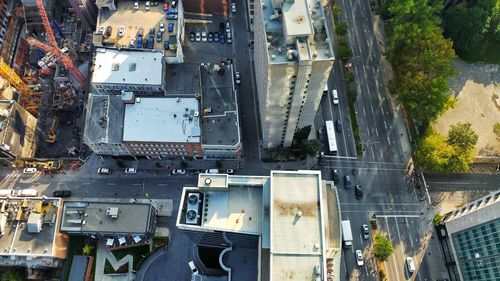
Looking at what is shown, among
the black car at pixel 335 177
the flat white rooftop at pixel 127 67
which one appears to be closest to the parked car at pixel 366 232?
the black car at pixel 335 177

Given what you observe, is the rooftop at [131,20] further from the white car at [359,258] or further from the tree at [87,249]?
the white car at [359,258]

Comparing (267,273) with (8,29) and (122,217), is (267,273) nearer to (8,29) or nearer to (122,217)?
(122,217)

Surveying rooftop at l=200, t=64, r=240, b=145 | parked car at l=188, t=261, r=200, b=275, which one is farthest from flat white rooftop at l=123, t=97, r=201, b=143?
parked car at l=188, t=261, r=200, b=275

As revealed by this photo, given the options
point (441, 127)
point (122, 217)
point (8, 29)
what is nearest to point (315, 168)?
point (441, 127)

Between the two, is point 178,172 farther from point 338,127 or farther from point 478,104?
point 478,104

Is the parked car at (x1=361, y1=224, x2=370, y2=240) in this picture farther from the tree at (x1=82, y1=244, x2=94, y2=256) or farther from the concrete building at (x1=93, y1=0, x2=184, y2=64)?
the tree at (x1=82, y1=244, x2=94, y2=256)

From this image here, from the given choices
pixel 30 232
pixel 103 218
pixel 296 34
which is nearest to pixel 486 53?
pixel 296 34
